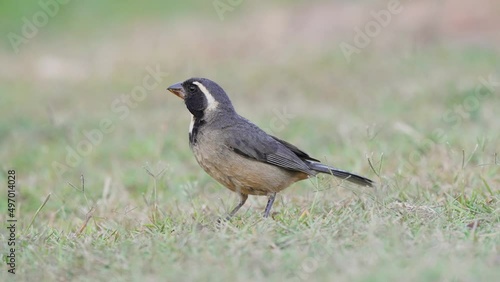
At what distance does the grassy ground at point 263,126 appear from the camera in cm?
421

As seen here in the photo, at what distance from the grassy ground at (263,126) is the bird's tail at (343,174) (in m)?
0.07

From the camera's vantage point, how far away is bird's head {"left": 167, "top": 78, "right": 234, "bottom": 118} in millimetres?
6031

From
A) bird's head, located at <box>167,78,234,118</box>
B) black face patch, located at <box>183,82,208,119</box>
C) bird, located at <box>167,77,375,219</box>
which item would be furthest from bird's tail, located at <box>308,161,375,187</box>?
black face patch, located at <box>183,82,208,119</box>

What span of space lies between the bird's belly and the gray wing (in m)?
0.04

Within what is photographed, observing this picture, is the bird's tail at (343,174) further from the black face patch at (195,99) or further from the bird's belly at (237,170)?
the black face patch at (195,99)

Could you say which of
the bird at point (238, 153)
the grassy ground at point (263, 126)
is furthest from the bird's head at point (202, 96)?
the grassy ground at point (263, 126)

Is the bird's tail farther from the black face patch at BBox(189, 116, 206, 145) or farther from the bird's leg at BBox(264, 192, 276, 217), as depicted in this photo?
the black face patch at BBox(189, 116, 206, 145)

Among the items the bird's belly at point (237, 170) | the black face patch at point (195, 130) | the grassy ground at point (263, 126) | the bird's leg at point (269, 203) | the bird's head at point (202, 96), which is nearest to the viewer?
the grassy ground at point (263, 126)

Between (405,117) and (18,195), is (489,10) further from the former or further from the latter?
(18,195)

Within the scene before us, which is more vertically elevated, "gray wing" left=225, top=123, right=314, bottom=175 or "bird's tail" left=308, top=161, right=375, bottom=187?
"gray wing" left=225, top=123, right=314, bottom=175

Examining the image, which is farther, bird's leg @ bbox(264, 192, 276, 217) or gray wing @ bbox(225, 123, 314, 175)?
gray wing @ bbox(225, 123, 314, 175)

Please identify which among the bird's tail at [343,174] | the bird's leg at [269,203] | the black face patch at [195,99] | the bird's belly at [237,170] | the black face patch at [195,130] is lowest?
the bird's leg at [269,203]

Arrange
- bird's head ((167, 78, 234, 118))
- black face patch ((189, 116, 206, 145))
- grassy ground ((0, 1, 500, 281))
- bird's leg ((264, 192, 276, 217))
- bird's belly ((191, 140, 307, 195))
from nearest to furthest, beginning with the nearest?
1. grassy ground ((0, 1, 500, 281))
2. bird's leg ((264, 192, 276, 217))
3. bird's belly ((191, 140, 307, 195))
4. black face patch ((189, 116, 206, 145))
5. bird's head ((167, 78, 234, 118))

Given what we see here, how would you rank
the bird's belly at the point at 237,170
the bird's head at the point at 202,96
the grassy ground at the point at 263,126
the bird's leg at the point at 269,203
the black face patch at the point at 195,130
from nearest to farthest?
the grassy ground at the point at 263,126, the bird's leg at the point at 269,203, the bird's belly at the point at 237,170, the black face patch at the point at 195,130, the bird's head at the point at 202,96
